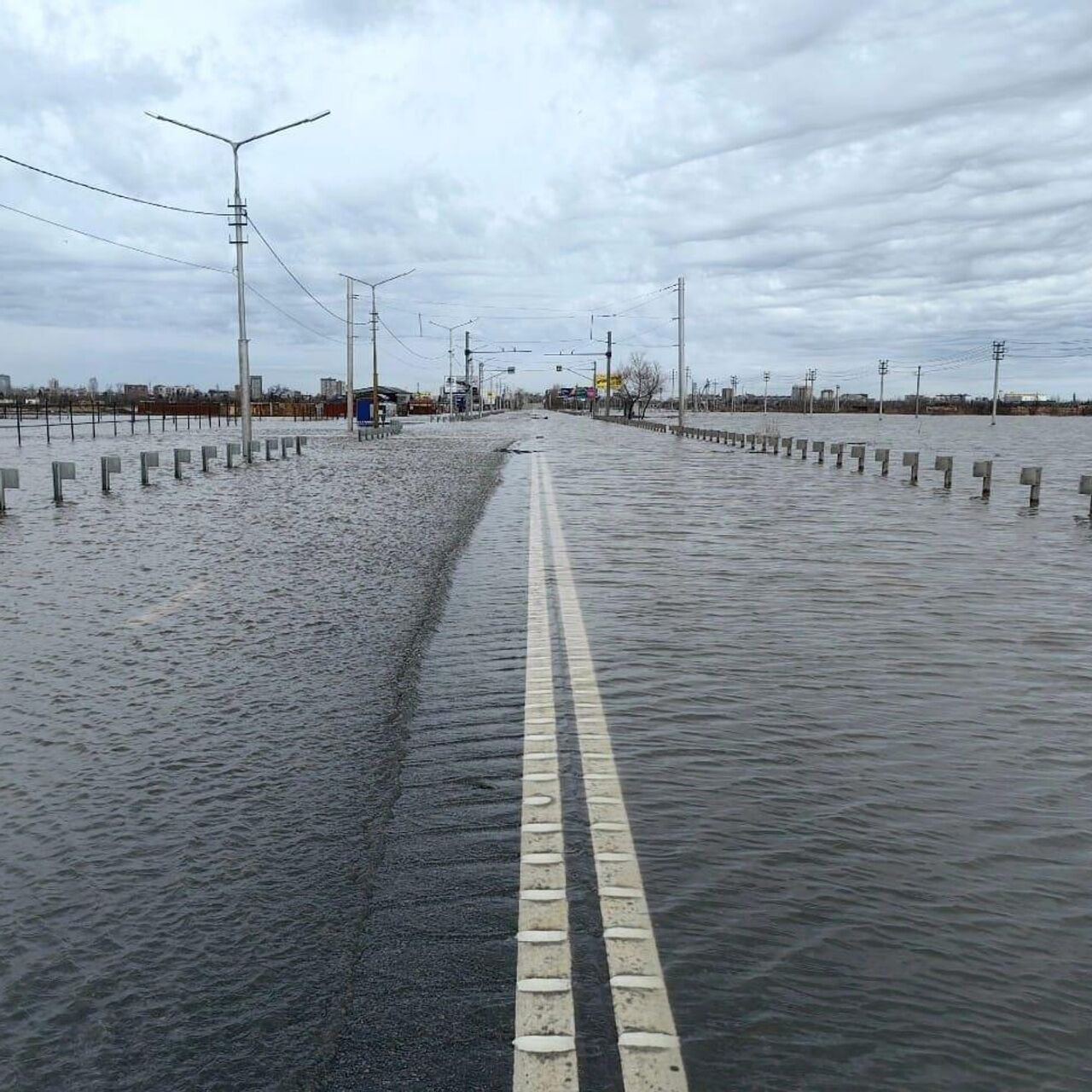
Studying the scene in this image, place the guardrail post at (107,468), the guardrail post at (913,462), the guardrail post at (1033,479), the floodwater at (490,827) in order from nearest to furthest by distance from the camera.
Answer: the floodwater at (490,827), the guardrail post at (107,468), the guardrail post at (1033,479), the guardrail post at (913,462)

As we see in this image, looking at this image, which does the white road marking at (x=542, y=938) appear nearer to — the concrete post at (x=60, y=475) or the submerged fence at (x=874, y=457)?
the concrete post at (x=60, y=475)

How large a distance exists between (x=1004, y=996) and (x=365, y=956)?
6.62 feet

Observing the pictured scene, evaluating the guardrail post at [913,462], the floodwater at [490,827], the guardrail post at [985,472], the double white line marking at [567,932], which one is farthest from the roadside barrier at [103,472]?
the guardrail post at [913,462]

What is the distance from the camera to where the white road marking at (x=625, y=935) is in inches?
121

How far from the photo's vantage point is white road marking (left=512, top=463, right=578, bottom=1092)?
10.0 ft

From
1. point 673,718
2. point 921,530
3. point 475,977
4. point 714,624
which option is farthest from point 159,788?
point 921,530

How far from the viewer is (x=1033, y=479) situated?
76.6 ft

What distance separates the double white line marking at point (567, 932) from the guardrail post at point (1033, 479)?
1909 cm

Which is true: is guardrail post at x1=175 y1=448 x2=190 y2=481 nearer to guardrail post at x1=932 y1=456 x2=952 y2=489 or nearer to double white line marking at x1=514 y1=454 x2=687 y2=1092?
guardrail post at x1=932 y1=456 x2=952 y2=489

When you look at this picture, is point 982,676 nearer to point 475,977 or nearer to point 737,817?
point 737,817

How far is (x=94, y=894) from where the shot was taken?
4.13 m

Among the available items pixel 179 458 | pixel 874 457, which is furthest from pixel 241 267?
pixel 874 457

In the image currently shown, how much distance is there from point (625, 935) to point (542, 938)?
0.94ft

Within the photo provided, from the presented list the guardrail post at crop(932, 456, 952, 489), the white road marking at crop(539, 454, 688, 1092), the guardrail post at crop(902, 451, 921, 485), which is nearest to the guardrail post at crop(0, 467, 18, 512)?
the white road marking at crop(539, 454, 688, 1092)
